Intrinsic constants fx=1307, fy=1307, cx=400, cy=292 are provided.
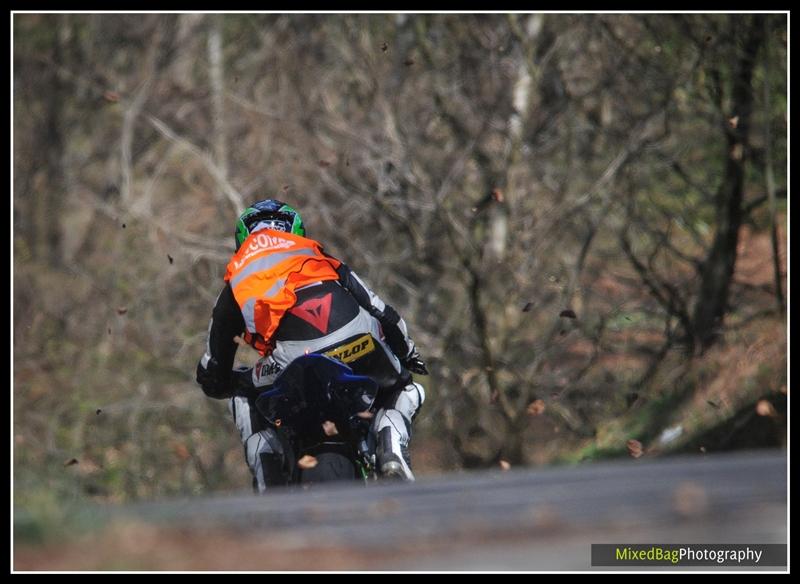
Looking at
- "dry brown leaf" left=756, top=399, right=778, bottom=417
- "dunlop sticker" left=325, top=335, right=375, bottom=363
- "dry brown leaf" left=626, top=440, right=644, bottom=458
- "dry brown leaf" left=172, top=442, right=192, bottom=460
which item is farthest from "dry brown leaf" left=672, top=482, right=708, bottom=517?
"dry brown leaf" left=172, top=442, right=192, bottom=460

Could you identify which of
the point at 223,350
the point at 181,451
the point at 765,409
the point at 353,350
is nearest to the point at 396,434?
the point at 353,350

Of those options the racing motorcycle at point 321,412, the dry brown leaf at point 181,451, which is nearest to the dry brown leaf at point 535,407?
the dry brown leaf at point 181,451

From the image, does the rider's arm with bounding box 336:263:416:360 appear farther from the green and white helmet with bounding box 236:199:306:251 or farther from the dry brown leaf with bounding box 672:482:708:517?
the dry brown leaf with bounding box 672:482:708:517

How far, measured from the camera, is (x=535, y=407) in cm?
1391

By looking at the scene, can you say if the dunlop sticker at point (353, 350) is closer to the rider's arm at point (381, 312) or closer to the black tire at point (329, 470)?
the rider's arm at point (381, 312)

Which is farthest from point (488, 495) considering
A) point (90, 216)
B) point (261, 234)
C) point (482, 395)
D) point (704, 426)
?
point (90, 216)

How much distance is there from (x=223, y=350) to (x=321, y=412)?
2.78 ft

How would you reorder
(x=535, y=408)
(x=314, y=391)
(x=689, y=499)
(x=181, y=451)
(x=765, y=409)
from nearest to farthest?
(x=689, y=499) → (x=314, y=391) → (x=765, y=409) → (x=535, y=408) → (x=181, y=451)

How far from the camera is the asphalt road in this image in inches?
162

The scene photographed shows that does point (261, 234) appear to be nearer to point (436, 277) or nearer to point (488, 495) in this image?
point (488, 495)

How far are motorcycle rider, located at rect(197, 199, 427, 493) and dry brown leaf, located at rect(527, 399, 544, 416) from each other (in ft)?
21.8

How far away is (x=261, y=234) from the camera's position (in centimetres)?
714

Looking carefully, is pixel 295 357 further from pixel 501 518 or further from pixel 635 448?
pixel 635 448

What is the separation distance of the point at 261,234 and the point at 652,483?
Result: 2.96 meters
